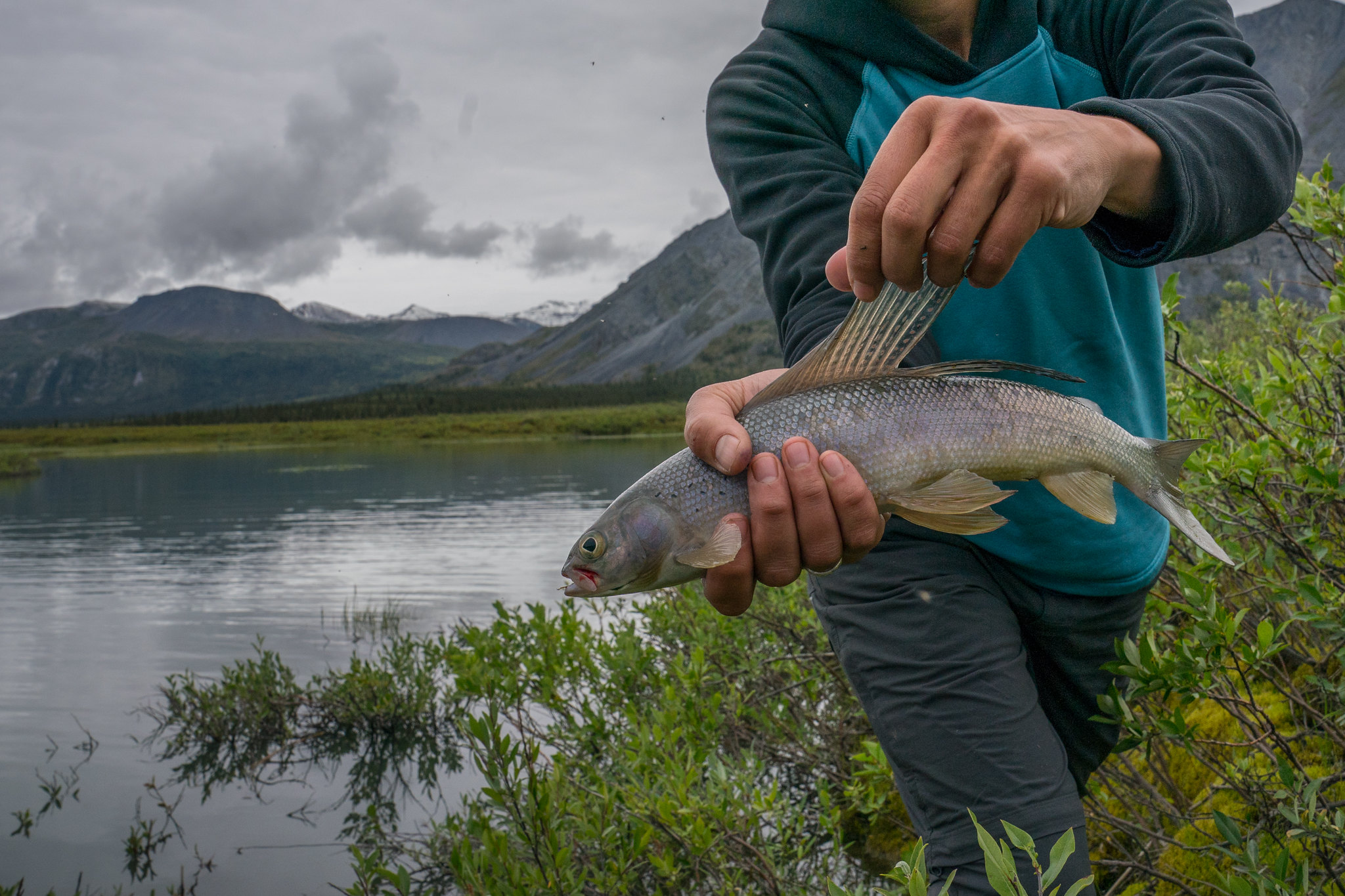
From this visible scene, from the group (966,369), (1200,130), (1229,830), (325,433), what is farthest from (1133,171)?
(325,433)

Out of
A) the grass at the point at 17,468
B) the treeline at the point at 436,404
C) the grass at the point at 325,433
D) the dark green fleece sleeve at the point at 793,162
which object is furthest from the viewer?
the treeline at the point at 436,404

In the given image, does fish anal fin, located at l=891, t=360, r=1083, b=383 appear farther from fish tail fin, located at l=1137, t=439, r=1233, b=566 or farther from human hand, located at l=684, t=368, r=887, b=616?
fish tail fin, located at l=1137, t=439, r=1233, b=566

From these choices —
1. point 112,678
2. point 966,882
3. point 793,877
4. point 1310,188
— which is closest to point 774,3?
point 1310,188

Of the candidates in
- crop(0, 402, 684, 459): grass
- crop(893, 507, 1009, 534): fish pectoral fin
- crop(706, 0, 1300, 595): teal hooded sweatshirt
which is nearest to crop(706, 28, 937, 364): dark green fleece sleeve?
crop(706, 0, 1300, 595): teal hooded sweatshirt

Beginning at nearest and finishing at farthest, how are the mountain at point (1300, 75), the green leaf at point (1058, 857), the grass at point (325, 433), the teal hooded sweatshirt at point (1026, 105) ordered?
1. the green leaf at point (1058, 857)
2. the teal hooded sweatshirt at point (1026, 105)
3. the grass at point (325, 433)
4. the mountain at point (1300, 75)

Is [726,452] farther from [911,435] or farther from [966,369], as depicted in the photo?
[966,369]

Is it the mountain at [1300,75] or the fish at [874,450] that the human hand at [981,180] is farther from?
the mountain at [1300,75]

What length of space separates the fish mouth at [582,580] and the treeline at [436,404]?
124 metres

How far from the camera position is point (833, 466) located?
6.95ft

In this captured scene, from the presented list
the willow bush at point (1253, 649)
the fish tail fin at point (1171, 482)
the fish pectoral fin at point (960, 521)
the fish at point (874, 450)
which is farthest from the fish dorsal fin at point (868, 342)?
the willow bush at point (1253, 649)

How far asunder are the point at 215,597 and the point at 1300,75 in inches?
8408

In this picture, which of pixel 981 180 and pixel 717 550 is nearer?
pixel 981 180

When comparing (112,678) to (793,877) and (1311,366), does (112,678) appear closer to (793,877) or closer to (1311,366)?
(793,877)

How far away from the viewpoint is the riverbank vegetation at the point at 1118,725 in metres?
2.91
